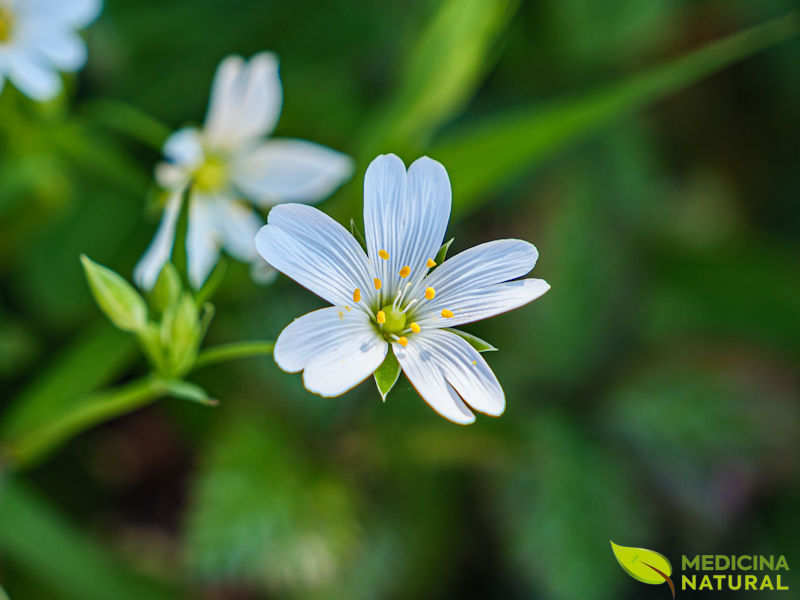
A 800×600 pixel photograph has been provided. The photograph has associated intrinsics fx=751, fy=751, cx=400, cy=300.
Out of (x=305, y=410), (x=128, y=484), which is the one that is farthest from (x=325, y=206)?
(x=128, y=484)

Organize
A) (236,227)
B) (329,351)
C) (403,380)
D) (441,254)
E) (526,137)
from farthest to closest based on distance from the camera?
(403,380), (526,137), (236,227), (441,254), (329,351)

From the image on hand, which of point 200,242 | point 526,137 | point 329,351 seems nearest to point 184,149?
point 200,242

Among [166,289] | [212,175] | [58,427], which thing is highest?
[212,175]

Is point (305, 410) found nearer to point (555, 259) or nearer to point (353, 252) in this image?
point (555, 259)

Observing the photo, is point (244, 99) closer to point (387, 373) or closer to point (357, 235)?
point (357, 235)

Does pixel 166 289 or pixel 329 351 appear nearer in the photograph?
pixel 329 351

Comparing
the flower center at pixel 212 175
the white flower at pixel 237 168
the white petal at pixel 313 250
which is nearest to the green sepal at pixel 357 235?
the white petal at pixel 313 250

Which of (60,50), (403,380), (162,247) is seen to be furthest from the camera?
(403,380)
